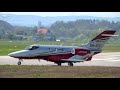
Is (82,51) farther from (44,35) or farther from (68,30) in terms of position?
(68,30)

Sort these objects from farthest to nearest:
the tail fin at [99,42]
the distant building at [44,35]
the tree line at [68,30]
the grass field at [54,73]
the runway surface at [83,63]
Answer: the tail fin at [99,42]
the runway surface at [83,63]
the distant building at [44,35]
the tree line at [68,30]
the grass field at [54,73]

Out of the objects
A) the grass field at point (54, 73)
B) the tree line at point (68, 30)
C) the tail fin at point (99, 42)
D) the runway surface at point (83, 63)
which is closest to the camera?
the grass field at point (54, 73)

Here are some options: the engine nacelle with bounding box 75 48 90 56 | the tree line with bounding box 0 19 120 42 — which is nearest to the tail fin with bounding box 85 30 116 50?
the engine nacelle with bounding box 75 48 90 56

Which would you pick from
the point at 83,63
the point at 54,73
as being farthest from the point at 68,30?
the point at 54,73

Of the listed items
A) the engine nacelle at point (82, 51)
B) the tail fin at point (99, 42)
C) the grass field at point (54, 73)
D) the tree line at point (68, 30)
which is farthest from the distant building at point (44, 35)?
the grass field at point (54, 73)

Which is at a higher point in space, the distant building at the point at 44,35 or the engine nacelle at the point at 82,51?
the distant building at the point at 44,35

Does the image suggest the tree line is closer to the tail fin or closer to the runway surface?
the tail fin

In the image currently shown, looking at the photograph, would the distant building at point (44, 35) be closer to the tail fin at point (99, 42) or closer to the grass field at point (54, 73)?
the tail fin at point (99, 42)
